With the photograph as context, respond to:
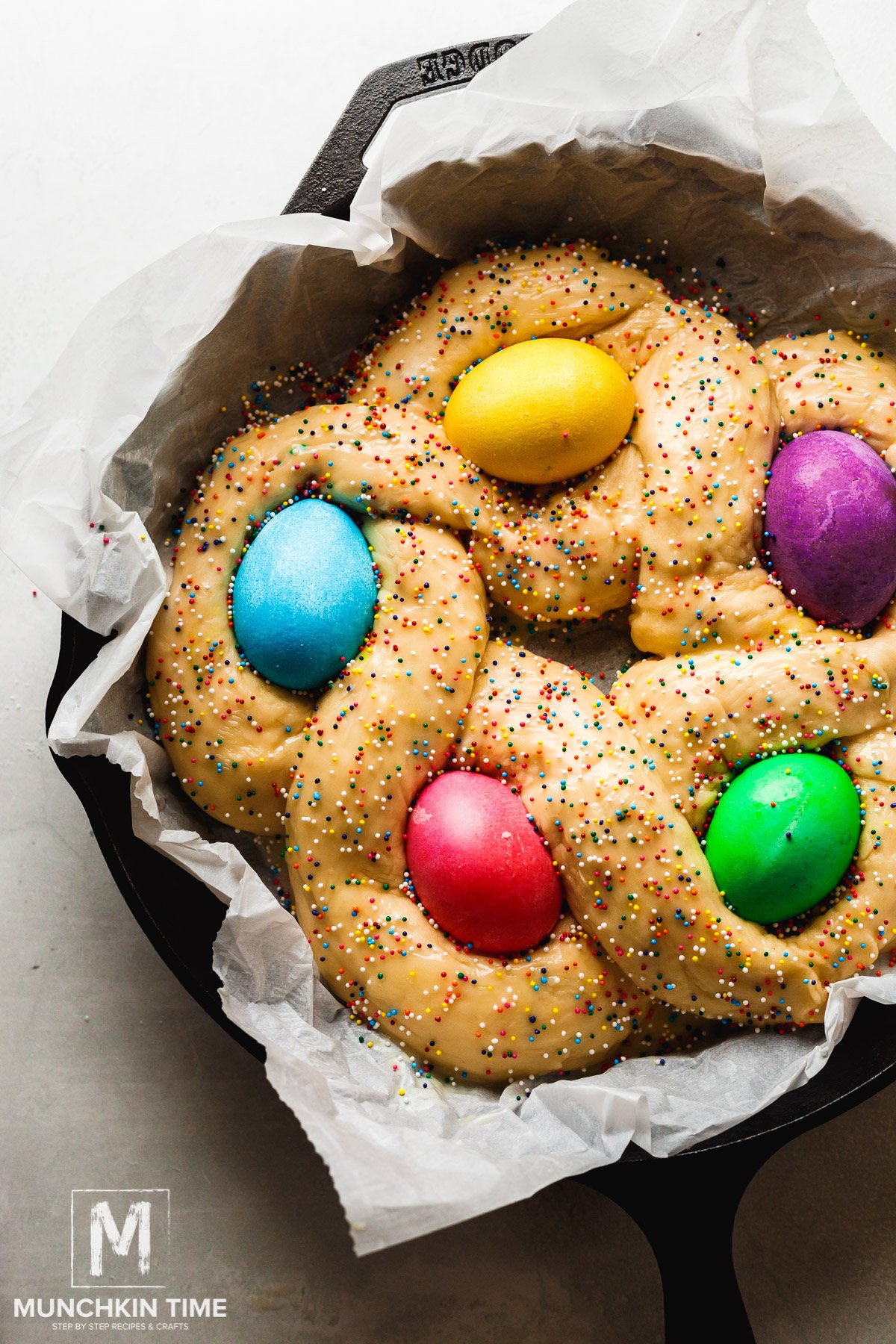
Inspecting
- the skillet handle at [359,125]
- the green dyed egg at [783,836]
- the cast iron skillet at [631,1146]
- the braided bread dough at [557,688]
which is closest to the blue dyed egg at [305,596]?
the braided bread dough at [557,688]

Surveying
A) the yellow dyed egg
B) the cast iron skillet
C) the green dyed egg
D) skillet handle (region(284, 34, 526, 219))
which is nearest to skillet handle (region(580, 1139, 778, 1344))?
the cast iron skillet

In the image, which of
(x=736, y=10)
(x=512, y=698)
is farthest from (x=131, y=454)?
(x=736, y=10)

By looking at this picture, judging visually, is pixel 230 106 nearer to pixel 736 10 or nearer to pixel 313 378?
pixel 313 378

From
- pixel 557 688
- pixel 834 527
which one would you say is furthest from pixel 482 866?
pixel 834 527

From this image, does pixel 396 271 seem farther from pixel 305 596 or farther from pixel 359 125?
pixel 305 596

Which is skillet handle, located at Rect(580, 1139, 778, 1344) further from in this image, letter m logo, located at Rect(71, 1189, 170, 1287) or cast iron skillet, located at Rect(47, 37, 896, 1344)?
letter m logo, located at Rect(71, 1189, 170, 1287)

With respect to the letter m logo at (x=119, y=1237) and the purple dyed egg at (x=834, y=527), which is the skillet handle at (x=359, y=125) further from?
the letter m logo at (x=119, y=1237)
